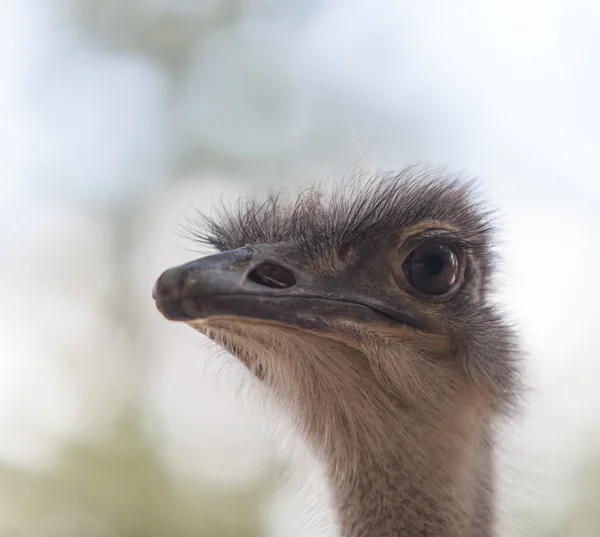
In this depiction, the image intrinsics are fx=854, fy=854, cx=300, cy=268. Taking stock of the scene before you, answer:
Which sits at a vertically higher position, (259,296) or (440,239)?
(440,239)

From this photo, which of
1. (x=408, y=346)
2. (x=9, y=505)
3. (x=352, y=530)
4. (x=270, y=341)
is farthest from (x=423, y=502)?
(x=9, y=505)

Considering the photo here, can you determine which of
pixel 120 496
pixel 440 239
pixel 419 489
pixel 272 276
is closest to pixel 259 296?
pixel 272 276

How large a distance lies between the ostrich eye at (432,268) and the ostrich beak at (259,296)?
0.24 ft

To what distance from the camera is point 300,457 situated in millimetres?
2543

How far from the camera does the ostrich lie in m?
1.96

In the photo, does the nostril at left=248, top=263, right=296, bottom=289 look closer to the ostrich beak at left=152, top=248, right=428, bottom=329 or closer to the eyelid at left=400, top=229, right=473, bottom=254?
the ostrich beak at left=152, top=248, right=428, bottom=329

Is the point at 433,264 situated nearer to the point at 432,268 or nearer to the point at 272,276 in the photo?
the point at 432,268

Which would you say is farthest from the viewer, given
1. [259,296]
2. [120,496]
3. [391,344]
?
[120,496]

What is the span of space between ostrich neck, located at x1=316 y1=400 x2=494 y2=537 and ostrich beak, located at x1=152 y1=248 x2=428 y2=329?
0.33 meters

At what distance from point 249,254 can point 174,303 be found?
225 mm

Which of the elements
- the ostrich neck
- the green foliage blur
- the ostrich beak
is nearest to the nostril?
the ostrich beak

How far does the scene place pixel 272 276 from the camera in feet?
6.14

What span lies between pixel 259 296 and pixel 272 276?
11 cm

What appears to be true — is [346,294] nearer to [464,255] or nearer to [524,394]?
[464,255]
